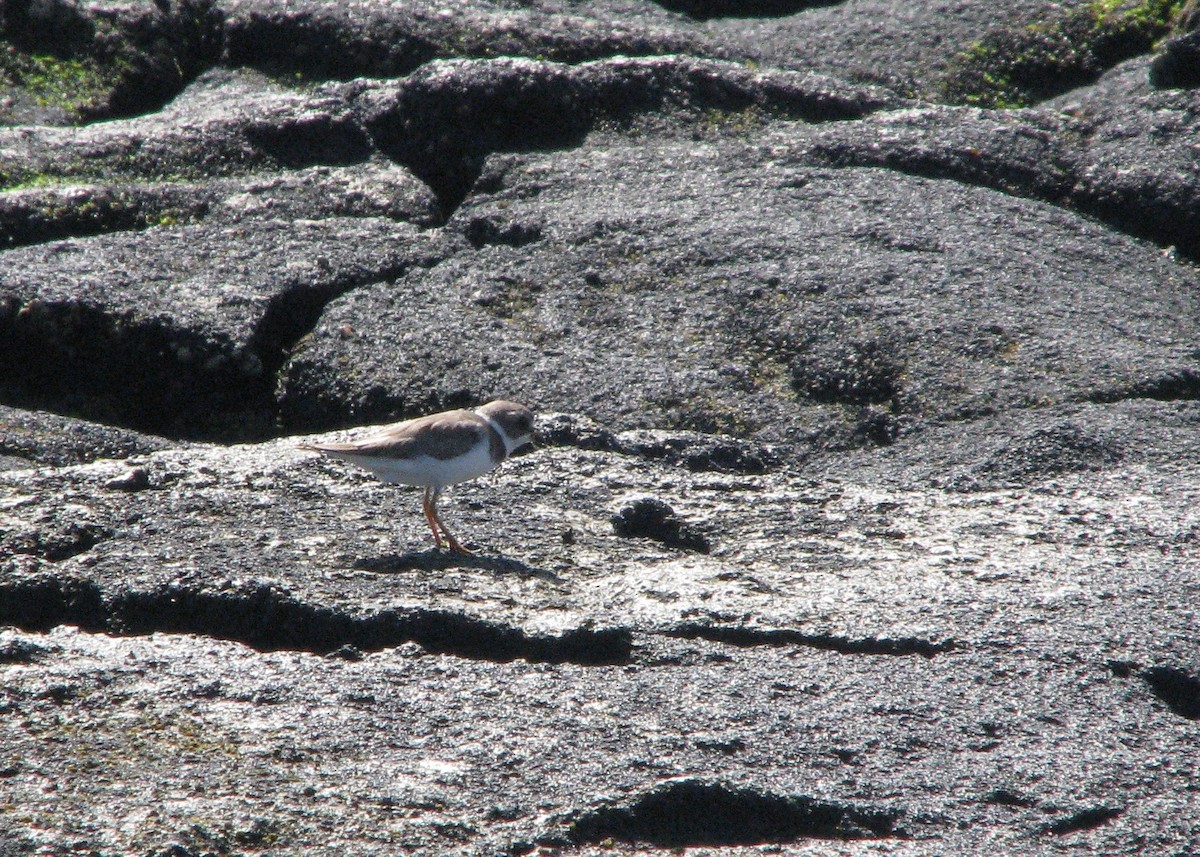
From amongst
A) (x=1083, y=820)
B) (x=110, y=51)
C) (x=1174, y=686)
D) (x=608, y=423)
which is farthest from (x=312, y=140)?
(x=1083, y=820)

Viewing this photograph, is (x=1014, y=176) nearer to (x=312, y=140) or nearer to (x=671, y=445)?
(x=671, y=445)

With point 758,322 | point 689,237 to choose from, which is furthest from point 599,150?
point 758,322

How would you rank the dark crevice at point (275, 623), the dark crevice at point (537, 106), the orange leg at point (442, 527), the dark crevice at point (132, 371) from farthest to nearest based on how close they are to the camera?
the dark crevice at point (537, 106) < the dark crevice at point (132, 371) < the orange leg at point (442, 527) < the dark crevice at point (275, 623)

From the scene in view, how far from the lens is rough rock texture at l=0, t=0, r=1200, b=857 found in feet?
7.57

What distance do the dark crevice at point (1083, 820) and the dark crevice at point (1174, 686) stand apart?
1.52 feet

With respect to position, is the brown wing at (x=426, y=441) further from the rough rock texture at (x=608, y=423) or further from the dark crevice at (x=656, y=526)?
the dark crevice at (x=656, y=526)

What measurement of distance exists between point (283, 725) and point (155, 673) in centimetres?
35

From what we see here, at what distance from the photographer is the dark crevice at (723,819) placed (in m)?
2.20

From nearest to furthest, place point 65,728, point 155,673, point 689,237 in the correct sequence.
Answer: point 65,728 → point 155,673 → point 689,237

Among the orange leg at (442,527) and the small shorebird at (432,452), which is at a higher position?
the small shorebird at (432,452)

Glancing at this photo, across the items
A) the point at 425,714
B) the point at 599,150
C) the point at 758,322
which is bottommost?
the point at 425,714

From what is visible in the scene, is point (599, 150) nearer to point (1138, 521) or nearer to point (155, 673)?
point (1138, 521)

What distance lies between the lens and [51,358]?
14.1 ft

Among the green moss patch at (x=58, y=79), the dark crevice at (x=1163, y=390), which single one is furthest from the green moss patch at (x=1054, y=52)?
the green moss patch at (x=58, y=79)
